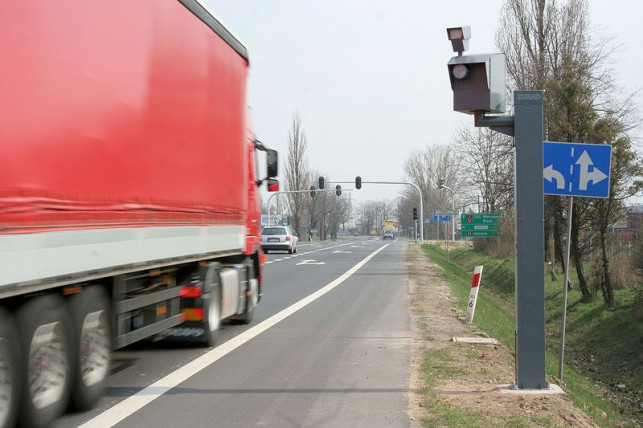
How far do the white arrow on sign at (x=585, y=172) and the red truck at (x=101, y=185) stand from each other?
419 centimetres

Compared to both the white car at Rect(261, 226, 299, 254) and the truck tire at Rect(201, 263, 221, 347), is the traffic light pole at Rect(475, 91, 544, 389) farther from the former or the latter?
the white car at Rect(261, 226, 299, 254)

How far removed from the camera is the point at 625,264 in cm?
2072

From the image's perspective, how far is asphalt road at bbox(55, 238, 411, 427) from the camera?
5.77m

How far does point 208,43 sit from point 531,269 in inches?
175

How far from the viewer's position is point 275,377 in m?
7.37

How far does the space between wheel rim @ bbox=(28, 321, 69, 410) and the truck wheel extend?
0.18 meters

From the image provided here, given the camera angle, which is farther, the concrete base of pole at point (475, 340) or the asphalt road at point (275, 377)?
the concrete base of pole at point (475, 340)

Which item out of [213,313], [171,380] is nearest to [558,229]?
[213,313]

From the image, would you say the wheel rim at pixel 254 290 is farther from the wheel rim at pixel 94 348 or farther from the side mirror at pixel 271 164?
the wheel rim at pixel 94 348

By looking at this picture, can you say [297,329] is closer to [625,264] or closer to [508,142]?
[625,264]

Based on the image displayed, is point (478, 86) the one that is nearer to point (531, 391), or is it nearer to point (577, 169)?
point (577, 169)

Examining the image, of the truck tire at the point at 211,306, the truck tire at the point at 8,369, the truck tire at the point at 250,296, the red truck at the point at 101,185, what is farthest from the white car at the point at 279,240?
the truck tire at the point at 8,369

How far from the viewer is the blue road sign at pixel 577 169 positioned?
24.6 feet

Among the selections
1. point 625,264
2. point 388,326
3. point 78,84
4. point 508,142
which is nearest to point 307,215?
point 508,142
